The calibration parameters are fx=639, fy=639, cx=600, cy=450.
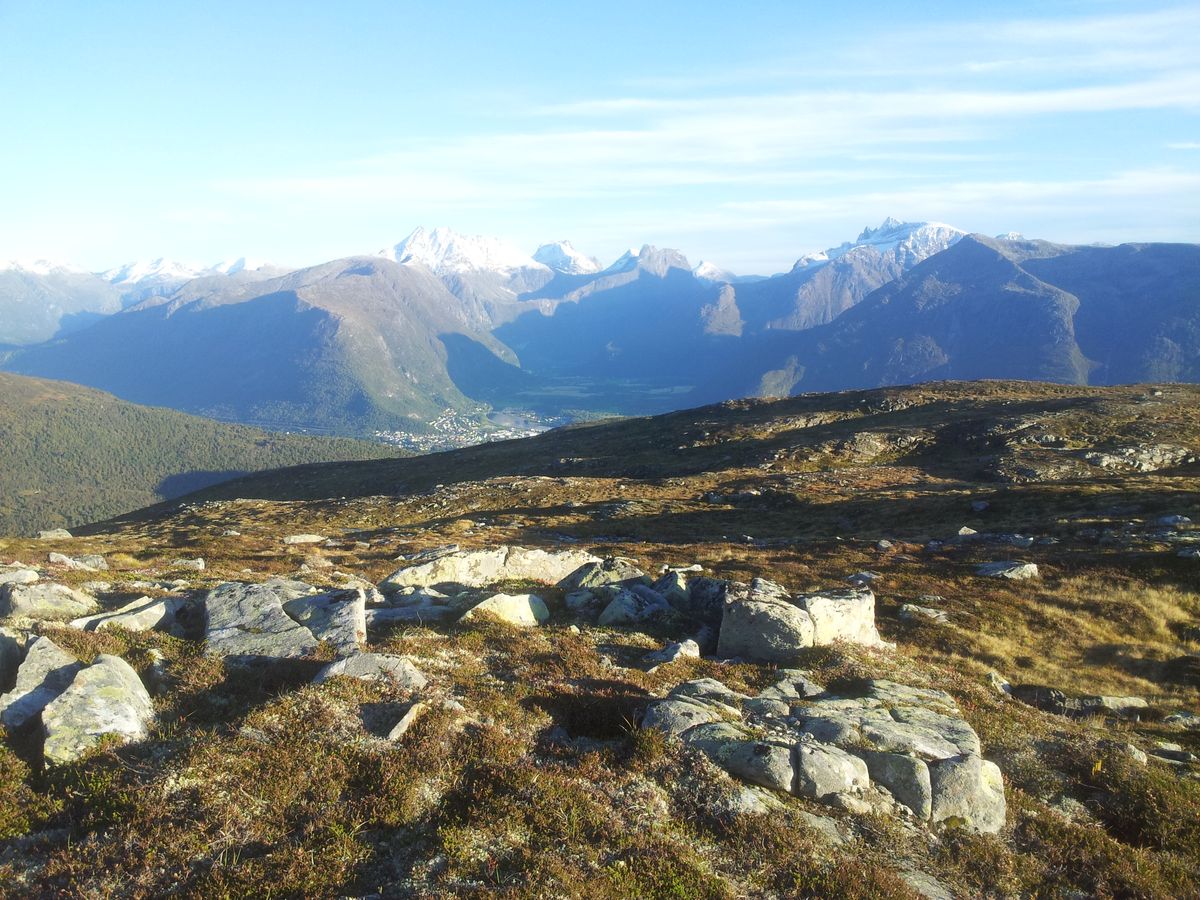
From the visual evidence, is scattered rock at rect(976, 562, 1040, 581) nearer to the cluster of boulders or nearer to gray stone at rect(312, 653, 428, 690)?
the cluster of boulders

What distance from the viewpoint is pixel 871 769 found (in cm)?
1276

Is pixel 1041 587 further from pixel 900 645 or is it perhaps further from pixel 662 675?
pixel 662 675

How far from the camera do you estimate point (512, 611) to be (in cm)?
2044

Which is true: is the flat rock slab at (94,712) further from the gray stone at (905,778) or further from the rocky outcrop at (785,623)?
the rocky outcrop at (785,623)

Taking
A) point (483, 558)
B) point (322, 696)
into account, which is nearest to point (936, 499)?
point (483, 558)

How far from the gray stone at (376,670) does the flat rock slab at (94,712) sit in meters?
3.17

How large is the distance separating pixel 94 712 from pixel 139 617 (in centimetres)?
571

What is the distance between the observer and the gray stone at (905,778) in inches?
481

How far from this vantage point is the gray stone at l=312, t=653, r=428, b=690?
1381cm

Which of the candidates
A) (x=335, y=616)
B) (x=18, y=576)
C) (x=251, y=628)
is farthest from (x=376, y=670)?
(x=18, y=576)

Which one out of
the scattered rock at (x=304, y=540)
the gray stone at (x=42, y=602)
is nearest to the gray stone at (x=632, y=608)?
the gray stone at (x=42, y=602)

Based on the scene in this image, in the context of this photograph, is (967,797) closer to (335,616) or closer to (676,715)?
(676,715)

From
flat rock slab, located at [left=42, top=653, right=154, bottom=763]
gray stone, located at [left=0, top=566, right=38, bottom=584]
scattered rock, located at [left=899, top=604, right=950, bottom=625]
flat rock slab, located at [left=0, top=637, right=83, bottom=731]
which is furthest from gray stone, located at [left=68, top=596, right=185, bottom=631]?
scattered rock, located at [left=899, top=604, right=950, bottom=625]

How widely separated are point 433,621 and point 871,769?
1267 cm
